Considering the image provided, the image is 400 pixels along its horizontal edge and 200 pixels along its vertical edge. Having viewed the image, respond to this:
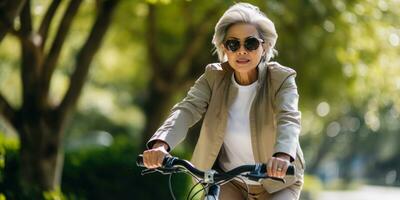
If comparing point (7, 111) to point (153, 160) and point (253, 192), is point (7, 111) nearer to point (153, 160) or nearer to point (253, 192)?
point (253, 192)

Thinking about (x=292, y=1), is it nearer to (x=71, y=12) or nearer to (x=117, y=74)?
(x=71, y=12)

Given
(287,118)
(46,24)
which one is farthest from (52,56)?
(287,118)

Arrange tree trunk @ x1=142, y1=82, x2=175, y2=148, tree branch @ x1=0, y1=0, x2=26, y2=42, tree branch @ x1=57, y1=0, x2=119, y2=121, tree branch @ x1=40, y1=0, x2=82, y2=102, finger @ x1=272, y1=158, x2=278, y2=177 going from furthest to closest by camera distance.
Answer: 1. tree trunk @ x1=142, y1=82, x2=175, y2=148
2. tree branch @ x1=57, y1=0, x2=119, y2=121
3. tree branch @ x1=40, y1=0, x2=82, y2=102
4. tree branch @ x1=0, y1=0, x2=26, y2=42
5. finger @ x1=272, y1=158, x2=278, y2=177

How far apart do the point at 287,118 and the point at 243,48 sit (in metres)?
0.45

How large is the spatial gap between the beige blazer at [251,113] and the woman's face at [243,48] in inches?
4.5

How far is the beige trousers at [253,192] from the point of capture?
436cm

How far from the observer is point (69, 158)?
12.7 metres

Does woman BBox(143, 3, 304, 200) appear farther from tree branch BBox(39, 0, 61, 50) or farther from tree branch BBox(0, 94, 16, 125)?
tree branch BBox(39, 0, 61, 50)

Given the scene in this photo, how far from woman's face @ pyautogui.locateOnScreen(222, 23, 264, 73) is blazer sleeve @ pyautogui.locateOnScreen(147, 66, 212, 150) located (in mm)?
237

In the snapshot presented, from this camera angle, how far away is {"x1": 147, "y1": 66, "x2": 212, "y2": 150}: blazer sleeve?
408cm

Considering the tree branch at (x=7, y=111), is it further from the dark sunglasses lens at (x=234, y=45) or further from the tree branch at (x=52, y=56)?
the dark sunglasses lens at (x=234, y=45)

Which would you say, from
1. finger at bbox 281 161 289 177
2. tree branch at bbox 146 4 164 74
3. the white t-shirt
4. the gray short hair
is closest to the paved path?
tree branch at bbox 146 4 164 74

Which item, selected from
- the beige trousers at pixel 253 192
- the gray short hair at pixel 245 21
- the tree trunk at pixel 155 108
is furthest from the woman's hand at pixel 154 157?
the tree trunk at pixel 155 108

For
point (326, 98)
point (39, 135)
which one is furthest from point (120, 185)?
point (326, 98)
